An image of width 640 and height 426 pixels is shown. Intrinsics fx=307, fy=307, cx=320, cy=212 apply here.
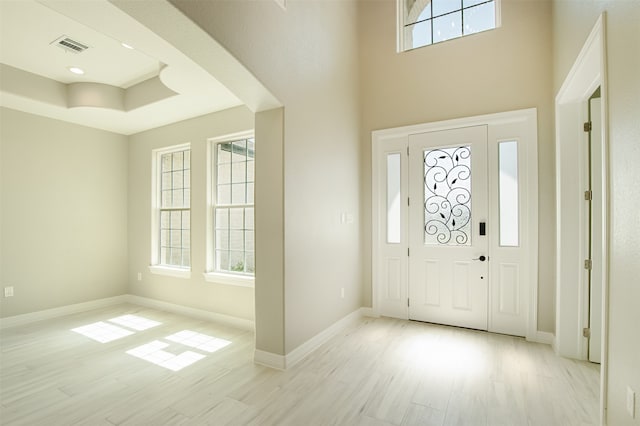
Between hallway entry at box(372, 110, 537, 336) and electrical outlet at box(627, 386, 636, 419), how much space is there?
1964 millimetres

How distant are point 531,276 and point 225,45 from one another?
12.0 ft

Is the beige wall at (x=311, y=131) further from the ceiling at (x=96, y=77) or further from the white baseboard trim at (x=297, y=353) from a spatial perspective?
the ceiling at (x=96, y=77)

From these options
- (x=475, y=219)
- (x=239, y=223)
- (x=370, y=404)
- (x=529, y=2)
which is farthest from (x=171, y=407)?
(x=529, y=2)

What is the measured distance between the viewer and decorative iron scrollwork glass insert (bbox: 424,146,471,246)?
3.68 meters

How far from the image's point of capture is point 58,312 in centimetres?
443

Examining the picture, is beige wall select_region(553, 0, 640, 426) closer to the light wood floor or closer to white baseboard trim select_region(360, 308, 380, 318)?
the light wood floor

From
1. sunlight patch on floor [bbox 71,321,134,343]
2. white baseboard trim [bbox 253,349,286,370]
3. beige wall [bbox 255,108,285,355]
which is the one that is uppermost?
beige wall [bbox 255,108,285,355]

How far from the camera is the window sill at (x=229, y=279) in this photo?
12.6 ft

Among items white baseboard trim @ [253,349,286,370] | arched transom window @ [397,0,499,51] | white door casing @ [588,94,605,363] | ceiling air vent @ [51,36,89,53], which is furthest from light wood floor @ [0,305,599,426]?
arched transom window @ [397,0,499,51]

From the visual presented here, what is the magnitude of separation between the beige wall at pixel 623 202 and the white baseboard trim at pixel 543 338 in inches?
63.6

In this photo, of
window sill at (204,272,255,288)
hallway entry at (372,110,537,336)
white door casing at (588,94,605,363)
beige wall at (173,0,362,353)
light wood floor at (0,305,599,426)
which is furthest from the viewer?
window sill at (204,272,255,288)

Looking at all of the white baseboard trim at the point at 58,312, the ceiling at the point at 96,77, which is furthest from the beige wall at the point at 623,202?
the white baseboard trim at the point at 58,312

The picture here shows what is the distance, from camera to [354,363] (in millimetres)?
2812

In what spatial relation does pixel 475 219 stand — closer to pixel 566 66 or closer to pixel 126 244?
pixel 566 66
